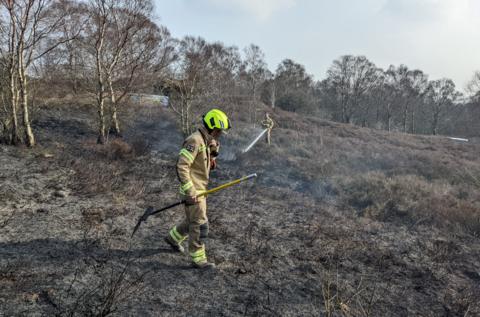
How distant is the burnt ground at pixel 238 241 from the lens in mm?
3238

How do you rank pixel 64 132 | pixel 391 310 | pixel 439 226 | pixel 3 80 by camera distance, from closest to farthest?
1. pixel 391 310
2. pixel 439 226
3. pixel 3 80
4. pixel 64 132

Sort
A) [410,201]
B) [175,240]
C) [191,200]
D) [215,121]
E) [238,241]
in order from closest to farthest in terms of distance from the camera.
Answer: [191,200] < [215,121] < [175,240] < [238,241] < [410,201]

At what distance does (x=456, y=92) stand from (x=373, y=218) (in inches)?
1817

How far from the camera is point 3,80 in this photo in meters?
9.06

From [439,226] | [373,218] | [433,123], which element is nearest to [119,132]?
[373,218]

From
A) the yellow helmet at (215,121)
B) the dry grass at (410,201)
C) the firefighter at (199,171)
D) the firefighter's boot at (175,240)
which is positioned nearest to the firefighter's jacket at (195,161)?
the firefighter at (199,171)

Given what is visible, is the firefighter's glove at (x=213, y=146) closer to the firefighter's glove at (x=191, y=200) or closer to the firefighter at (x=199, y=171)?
the firefighter at (x=199, y=171)

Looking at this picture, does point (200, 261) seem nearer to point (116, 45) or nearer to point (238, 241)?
point (238, 241)

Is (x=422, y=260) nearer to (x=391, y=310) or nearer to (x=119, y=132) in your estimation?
(x=391, y=310)

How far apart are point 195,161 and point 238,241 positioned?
165 centimetres

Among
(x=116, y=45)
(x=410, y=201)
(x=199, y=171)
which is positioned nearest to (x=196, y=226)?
(x=199, y=171)

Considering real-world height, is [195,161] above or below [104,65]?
below

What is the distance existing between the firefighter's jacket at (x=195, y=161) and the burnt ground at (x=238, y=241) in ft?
3.35

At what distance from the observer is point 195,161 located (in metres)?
3.87
